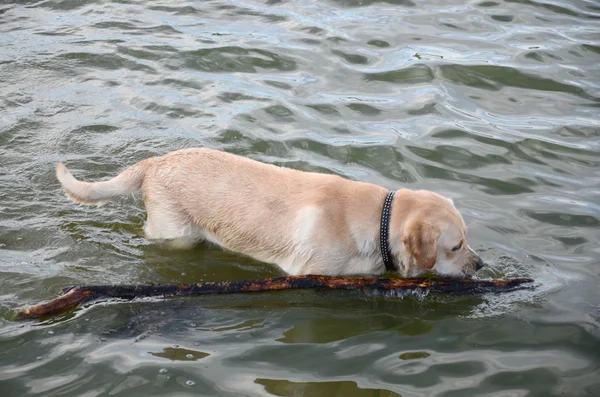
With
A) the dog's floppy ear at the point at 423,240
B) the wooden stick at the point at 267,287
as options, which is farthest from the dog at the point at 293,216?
the wooden stick at the point at 267,287

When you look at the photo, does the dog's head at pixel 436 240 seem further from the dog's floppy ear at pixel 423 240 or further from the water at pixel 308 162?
the water at pixel 308 162

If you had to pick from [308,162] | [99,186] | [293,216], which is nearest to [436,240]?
[293,216]

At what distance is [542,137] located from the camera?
8820 mm

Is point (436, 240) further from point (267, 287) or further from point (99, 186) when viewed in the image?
point (99, 186)

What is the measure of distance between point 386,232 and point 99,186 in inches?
106

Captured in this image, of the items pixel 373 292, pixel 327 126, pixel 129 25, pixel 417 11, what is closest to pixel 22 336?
pixel 373 292

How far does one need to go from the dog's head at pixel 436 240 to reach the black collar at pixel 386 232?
0.14 meters

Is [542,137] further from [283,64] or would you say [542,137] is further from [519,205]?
[283,64]

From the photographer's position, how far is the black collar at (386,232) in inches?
232

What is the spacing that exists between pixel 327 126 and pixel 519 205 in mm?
2761

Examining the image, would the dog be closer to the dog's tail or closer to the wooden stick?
the dog's tail

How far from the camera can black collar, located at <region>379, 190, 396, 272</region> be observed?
19.3 feet

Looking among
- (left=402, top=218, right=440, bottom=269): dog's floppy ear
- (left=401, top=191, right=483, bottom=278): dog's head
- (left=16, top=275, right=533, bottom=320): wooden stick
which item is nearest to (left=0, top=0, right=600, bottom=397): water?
(left=16, top=275, right=533, bottom=320): wooden stick

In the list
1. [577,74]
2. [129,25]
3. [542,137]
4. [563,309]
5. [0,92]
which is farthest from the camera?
[129,25]
